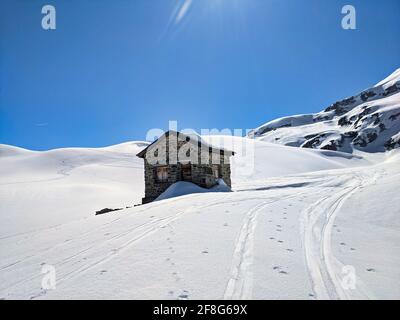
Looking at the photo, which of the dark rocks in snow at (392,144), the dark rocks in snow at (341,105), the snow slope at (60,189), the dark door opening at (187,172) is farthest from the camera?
the dark rocks in snow at (341,105)

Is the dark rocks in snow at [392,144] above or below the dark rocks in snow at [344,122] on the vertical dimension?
below

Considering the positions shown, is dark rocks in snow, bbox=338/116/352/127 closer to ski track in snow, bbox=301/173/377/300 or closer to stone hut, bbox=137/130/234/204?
stone hut, bbox=137/130/234/204

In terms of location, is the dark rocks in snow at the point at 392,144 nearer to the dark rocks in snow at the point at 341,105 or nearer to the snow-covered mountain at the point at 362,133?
the snow-covered mountain at the point at 362,133

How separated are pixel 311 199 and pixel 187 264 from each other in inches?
315

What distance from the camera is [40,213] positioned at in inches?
761

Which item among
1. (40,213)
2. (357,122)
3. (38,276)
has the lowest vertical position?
(40,213)

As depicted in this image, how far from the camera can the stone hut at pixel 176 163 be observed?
18.5 meters

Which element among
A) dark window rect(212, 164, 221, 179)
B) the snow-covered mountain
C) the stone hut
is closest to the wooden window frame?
the stone hut

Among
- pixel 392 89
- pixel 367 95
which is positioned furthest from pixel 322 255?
pixel 367 95

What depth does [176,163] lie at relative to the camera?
18.6 metres

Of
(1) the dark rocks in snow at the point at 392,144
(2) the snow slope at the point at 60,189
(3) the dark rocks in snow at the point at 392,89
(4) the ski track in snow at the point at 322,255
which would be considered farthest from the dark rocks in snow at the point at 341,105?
(4) the ski track in snow at the point at 322,255
